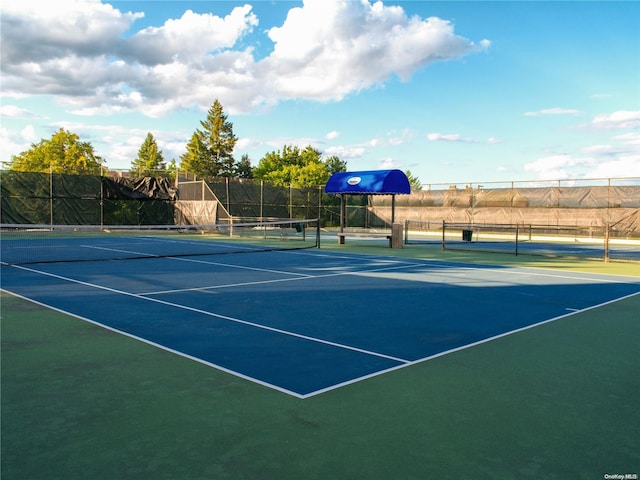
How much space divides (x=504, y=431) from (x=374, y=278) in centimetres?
891

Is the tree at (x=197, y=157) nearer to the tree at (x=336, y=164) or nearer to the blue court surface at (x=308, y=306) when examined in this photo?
the tree at (x=336, y=164)

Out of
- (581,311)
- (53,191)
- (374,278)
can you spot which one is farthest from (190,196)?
(581,311)

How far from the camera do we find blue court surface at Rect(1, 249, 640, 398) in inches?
232

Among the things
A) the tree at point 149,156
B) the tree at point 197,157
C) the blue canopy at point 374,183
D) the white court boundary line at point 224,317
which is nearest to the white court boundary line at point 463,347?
the white court boundary line at point 224,317

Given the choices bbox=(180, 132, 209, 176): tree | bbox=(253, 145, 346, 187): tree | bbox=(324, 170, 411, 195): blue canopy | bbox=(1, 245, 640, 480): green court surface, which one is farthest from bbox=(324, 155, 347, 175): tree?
bbox=(1, 245, 640, 480): green court surface

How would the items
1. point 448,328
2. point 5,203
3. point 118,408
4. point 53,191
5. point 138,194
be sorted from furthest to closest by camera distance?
point 138,194, point 53,191, point 5,203, point 448,328, point 118,408

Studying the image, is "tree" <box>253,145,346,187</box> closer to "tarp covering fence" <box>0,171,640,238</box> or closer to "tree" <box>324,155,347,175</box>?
"tree" <box>324,155,347,175</box>

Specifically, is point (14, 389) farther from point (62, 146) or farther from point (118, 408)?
point (62, 146)

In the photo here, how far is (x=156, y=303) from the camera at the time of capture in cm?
906

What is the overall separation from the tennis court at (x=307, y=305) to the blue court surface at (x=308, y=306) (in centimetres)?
2

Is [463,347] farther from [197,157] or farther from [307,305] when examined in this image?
[197,157]

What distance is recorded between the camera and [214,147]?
284 feet

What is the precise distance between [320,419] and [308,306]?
485 cm

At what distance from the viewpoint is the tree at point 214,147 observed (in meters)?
85.8
